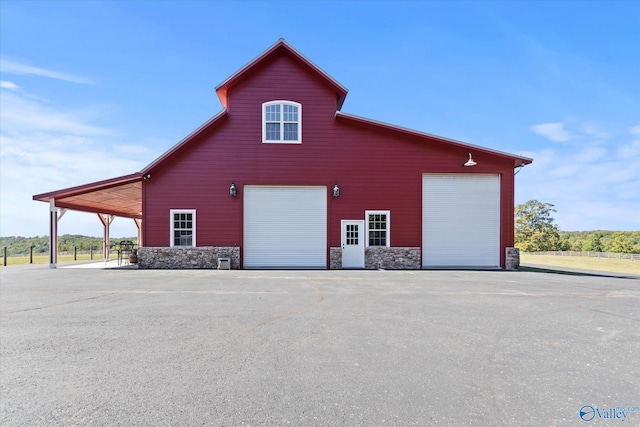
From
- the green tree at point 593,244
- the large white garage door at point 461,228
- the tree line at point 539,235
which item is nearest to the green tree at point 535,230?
the tree line at point 539,235

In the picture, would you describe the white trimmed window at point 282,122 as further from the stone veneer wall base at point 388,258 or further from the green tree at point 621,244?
the green tree at point 621,244

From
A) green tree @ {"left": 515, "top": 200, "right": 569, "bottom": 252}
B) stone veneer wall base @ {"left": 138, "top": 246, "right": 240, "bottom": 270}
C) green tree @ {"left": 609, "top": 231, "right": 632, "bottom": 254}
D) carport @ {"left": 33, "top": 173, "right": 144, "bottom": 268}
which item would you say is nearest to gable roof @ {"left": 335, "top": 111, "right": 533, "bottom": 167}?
stone veneer wall base @ {"left": 138, "top": 246, "right": 240, "bottom": 270}

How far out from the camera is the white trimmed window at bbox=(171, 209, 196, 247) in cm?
1359

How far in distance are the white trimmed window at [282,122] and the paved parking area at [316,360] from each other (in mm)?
8340

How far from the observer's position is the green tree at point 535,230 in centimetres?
4138

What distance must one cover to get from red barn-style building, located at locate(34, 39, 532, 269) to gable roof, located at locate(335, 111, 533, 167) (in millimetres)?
45

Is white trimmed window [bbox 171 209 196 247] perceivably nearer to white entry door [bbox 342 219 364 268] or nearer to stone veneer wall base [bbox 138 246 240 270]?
stone veneer wall base [bbox 138 246 240 270]

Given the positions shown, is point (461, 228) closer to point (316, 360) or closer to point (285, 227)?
point (285, 227)

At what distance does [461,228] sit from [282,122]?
9378 mm

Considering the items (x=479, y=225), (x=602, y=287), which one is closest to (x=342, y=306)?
(x=602, y=287)

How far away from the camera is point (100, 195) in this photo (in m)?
15.3

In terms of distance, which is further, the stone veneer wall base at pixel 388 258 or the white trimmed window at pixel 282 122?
the white trimmed window at pixel 282 122

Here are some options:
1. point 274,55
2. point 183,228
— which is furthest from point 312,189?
point 274,55

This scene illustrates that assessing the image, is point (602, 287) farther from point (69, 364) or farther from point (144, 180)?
point (144, 180)
